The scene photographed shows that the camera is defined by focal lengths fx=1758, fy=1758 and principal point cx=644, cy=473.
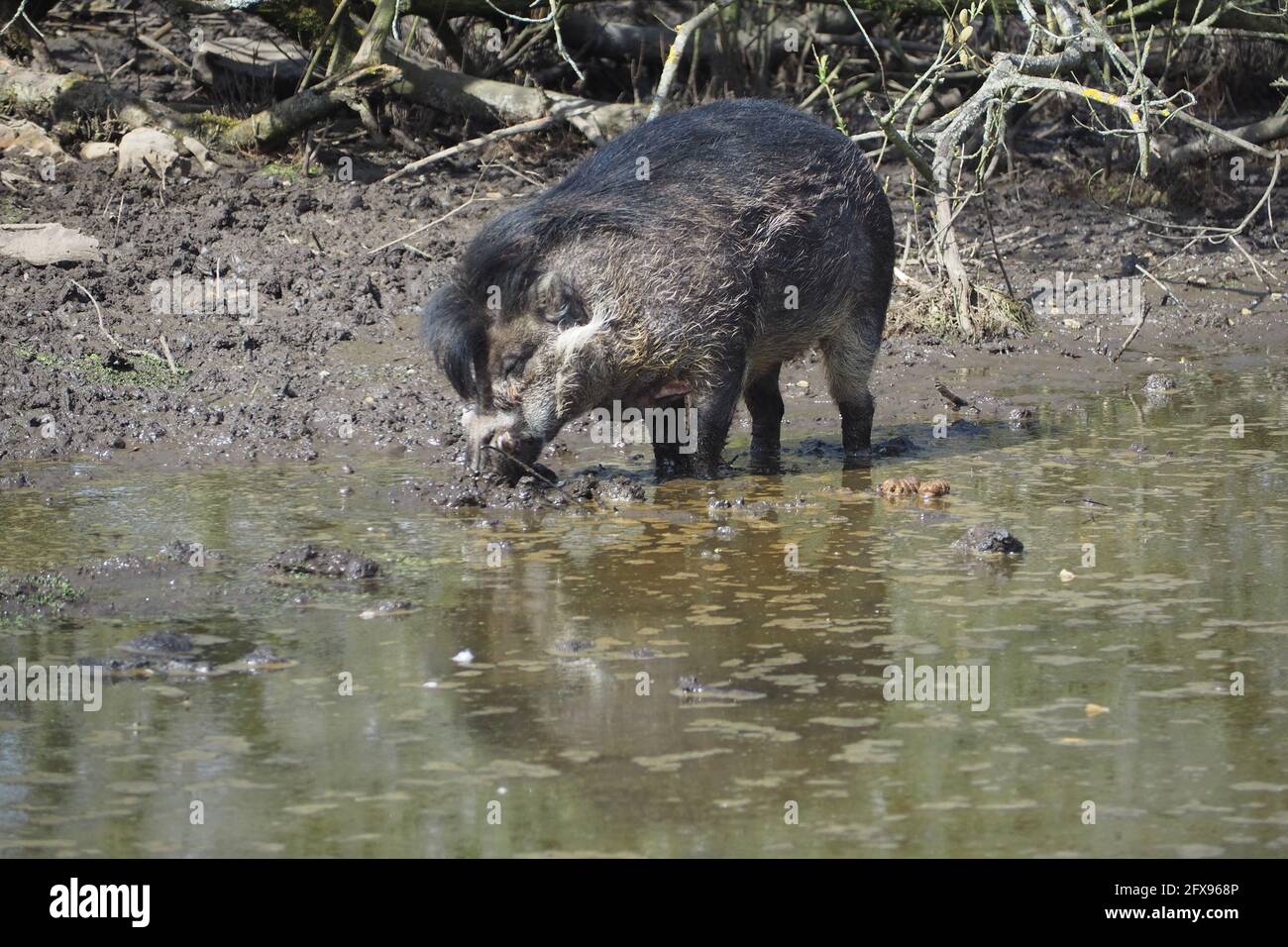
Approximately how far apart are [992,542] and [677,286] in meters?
1.92

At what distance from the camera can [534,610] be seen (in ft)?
19.3

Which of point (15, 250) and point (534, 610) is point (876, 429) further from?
point (15, 250)

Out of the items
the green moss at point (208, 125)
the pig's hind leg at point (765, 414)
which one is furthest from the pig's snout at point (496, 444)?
the green moss at point (208, 125)

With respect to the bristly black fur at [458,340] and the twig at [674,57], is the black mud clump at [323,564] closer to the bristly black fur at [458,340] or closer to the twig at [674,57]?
the bristly black fur at [458,340]

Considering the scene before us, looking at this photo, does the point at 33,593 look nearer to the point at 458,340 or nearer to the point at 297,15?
the point at 458,340

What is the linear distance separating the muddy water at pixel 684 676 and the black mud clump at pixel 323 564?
7 centimetres

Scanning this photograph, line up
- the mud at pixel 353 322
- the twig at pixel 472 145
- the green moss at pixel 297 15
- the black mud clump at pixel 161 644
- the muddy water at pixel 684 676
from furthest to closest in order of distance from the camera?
the green moss at pixel 297 15
the twig at pixel 472 145
the mud at pixel 353 322
the black mud clump at pixel 161 644
the muddy water at pixel 684 676

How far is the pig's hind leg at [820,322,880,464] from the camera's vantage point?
8453 mm

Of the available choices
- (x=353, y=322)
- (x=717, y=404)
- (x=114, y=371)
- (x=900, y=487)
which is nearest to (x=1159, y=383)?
(x=900, y=487)

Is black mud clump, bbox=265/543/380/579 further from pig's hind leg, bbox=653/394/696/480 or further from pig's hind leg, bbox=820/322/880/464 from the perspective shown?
pig's hind leg, bbox=820/322/880/464

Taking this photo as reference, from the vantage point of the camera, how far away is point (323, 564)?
6301 millimetres

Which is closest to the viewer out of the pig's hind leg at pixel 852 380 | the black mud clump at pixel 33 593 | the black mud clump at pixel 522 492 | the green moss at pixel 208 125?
the black mud clump at pixel 33 593

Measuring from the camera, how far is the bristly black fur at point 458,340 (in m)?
7.29
